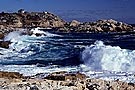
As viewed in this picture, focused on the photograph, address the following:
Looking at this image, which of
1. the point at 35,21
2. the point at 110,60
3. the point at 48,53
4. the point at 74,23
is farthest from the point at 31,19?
the point at 110,60

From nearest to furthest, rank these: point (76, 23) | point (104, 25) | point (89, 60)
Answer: point (89, 60) → point (104, 25) → point (76, 23)

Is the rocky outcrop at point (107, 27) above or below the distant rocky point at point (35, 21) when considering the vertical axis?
below

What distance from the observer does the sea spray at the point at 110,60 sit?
19734 mm

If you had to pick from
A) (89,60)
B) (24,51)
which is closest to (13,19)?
(24,51)

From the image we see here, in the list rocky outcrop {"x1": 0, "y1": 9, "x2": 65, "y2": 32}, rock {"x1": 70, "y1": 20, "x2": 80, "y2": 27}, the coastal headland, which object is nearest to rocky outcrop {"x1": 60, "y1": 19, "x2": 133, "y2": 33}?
the coastal headland

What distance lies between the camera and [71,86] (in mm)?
7254

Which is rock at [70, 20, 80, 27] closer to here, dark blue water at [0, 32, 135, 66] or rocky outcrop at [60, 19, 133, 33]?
rocky outcrop at [60, 19, 133, 33]

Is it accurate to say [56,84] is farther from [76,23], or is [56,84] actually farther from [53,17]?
[53,17]

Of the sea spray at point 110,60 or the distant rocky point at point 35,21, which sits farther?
the distant rocky point at point 35,21

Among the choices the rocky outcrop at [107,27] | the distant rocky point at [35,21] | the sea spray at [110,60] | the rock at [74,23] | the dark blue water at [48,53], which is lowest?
the sea spray at [110,60]

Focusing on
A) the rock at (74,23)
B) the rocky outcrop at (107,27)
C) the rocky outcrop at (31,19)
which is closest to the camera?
the rocky outcrop at (107,27)

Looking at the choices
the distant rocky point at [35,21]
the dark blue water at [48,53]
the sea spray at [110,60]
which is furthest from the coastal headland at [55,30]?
the sea spray at [110,60]

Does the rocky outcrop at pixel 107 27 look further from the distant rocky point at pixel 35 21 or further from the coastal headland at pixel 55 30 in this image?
the distant rocky point at pixel 35 21

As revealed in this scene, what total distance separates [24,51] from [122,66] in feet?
48.3
